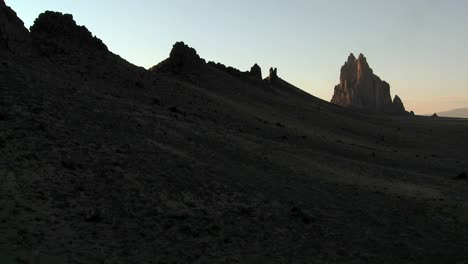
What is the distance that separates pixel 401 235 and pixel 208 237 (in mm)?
7452

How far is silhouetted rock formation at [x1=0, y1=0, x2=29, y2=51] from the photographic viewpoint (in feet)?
85.8

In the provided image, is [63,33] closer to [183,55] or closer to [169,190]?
[169,190]

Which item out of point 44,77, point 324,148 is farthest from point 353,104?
point 44,77

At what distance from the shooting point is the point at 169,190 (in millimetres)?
16469

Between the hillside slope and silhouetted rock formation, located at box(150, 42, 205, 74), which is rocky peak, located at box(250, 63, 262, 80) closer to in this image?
silhouetted rock formation, located at box(150, 42, 205, 74)

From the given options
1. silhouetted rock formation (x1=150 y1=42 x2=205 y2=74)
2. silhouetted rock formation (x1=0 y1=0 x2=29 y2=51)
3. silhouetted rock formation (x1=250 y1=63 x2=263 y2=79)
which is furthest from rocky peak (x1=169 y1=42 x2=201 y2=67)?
silhouetted rock formation (x1=0 y1=0 x2=29 y2=51)

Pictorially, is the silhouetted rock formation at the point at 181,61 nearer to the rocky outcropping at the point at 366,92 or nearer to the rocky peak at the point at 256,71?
the rocky peak at the point at 256,71

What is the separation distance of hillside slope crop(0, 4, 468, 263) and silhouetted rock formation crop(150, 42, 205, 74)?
2241 centimetres

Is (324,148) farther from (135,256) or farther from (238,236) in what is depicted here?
(135,256)

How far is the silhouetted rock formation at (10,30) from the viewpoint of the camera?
26155 millimetres

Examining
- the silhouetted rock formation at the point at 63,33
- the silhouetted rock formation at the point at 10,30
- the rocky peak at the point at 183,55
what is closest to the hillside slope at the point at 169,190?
the silhouetted rock formation at the point at 10,30

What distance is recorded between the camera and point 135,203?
48.0 ft

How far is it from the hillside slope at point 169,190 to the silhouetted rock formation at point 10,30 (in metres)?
0.37

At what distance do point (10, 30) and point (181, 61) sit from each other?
30215 millimetres
